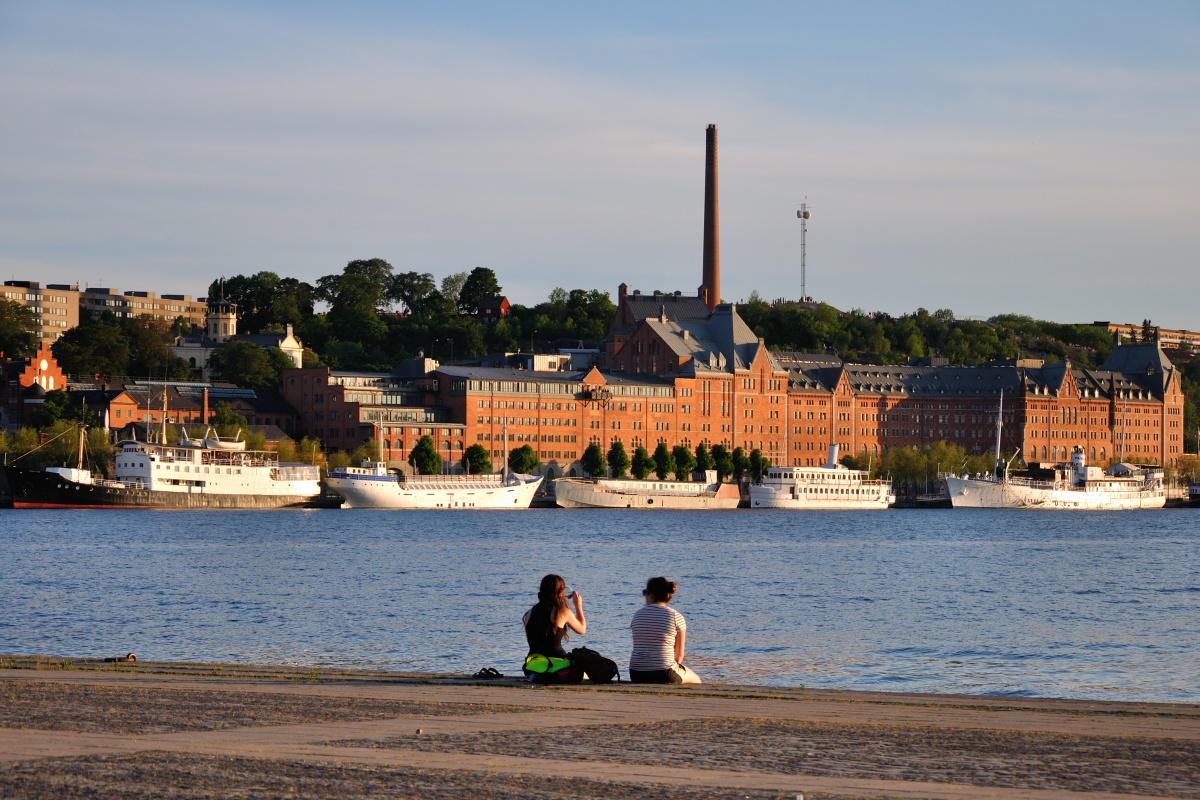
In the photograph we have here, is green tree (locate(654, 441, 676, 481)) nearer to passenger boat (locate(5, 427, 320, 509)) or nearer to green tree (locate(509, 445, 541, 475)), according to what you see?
green tree (locate(509, 445, 541, 475))

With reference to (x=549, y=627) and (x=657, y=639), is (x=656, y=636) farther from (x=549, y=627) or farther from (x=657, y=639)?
(x=549, y=627)

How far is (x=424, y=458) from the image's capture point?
13575cm

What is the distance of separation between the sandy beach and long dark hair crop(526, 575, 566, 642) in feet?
1.92

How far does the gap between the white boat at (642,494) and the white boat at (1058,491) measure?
704 inches

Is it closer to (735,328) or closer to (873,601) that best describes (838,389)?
(735,328)

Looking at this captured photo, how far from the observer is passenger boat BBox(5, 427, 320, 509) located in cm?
11056

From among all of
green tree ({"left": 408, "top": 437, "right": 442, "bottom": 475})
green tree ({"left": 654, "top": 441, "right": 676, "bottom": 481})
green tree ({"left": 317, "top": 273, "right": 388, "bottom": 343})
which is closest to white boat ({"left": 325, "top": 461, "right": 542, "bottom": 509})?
green tree ({"left": 408, "top": 437, "right": 442, "bottom": 475})

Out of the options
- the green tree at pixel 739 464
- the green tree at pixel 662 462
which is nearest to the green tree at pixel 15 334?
the green tree at pixel 662 462

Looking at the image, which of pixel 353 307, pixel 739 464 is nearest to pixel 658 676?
pixel 739 464

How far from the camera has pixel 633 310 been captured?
592 feet

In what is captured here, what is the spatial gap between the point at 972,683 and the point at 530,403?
126 metres

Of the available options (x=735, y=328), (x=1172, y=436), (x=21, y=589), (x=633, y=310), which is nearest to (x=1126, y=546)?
(x=21, y=589)

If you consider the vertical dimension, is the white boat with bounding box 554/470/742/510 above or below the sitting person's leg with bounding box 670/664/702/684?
below

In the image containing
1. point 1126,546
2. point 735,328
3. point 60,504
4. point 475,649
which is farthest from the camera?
point 735,328
